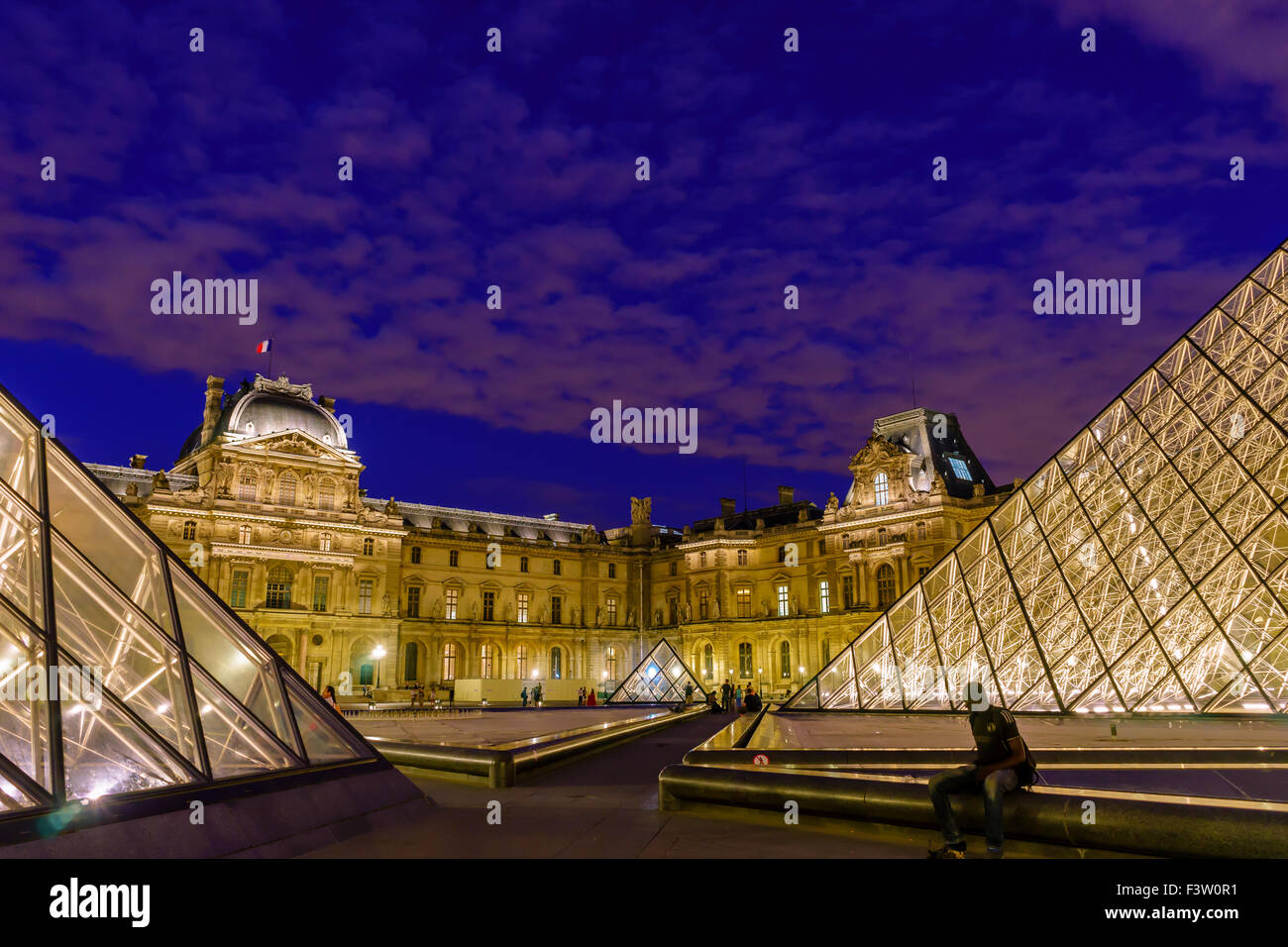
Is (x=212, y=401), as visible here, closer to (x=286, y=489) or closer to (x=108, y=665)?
(x=286, y=489)

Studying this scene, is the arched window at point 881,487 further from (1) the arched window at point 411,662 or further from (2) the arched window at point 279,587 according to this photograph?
(2) the arched window at point 279,587

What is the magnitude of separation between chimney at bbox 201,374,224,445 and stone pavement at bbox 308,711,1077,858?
48.8 meters

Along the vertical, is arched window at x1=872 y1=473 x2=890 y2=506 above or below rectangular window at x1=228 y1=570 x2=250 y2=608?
above

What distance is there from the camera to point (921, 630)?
841 inches

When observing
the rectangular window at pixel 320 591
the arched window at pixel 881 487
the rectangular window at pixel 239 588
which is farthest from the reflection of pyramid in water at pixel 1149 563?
the rectangular window at pixel 239 588

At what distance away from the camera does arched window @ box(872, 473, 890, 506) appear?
49312 millimetres

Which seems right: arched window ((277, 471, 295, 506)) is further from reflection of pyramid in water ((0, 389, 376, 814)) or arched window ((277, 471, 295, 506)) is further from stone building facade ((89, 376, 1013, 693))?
reflection of pyramid in water ((0, 389, 376, 814))

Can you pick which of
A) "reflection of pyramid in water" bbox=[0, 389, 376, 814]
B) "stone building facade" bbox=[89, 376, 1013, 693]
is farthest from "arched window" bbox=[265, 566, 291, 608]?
"reflection of pyramid in water" bbox=[0, 389, 376, 814]

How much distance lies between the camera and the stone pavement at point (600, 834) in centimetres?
589

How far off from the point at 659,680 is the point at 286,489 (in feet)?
77.8

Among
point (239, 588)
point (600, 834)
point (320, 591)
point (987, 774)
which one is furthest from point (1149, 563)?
point (239, 588)

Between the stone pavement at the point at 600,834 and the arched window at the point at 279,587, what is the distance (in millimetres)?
41589
